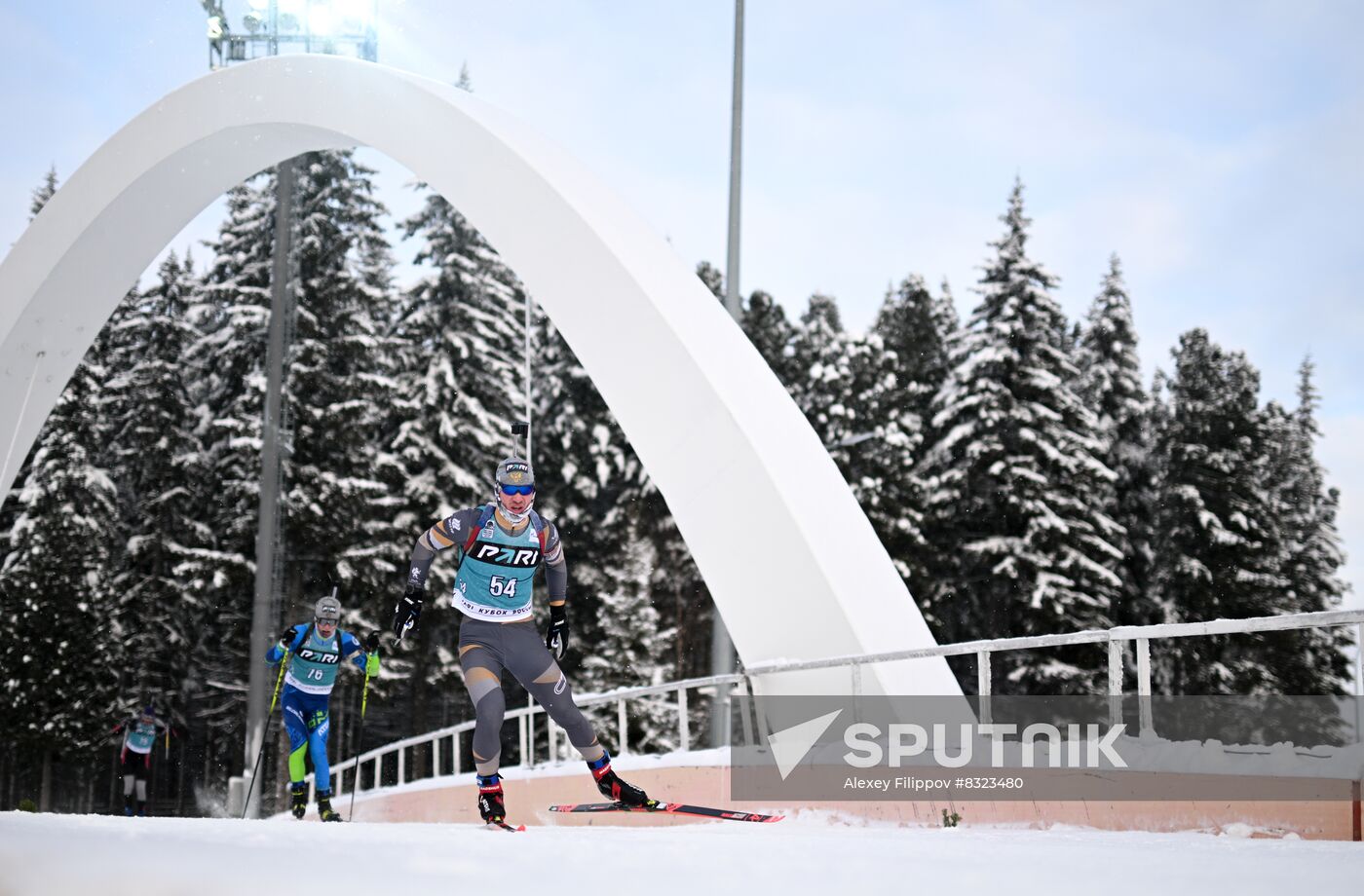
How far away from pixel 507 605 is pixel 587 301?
18.4 feet

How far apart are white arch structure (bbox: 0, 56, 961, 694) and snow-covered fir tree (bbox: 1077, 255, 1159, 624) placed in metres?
22.1

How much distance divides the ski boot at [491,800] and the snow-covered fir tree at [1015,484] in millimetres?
22083

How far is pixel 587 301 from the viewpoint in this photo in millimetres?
11961

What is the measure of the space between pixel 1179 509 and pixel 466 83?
2162 centimetres

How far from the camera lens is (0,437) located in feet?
55.0

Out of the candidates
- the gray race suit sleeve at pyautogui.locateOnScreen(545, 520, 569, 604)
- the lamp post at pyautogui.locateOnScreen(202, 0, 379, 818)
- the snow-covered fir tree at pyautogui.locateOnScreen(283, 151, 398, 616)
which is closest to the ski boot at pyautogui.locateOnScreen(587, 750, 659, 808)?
the gray race suit sleeve at pyautogui.locateOnScreen(545, 520, 569, 604)

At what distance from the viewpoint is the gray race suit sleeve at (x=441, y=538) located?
6684 mm

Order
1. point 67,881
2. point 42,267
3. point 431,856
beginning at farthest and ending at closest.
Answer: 1. point 42,267
2. point 431,856
3. point 67,881

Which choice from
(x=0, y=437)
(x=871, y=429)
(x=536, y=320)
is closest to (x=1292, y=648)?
(x=871, y=429)

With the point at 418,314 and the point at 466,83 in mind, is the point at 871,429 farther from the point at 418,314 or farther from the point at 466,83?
the point at 466,83

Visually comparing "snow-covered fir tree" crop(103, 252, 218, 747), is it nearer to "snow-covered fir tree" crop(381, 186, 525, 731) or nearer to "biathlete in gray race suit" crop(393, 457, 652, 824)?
"snow-covered fir tree" crop(381, 186, 525, 731)


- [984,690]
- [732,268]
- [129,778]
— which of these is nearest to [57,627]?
[129,778]

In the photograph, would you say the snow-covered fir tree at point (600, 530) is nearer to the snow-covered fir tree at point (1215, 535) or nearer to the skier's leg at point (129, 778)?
the snow-covered fir tree at point (1215, 535)

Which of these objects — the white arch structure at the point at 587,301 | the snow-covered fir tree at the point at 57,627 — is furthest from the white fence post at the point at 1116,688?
the snow-covered fir tree at the point at 57,627
